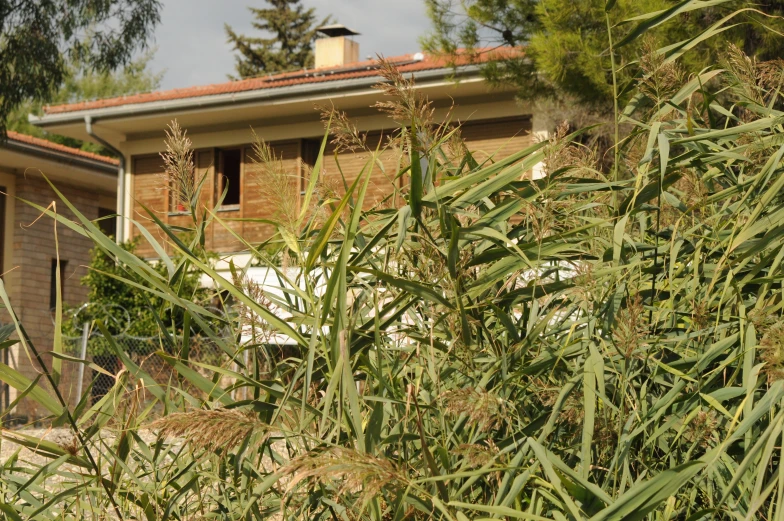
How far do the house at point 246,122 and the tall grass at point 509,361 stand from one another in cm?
1291

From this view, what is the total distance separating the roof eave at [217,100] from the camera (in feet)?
51.8

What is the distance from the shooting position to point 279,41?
47.4 metres

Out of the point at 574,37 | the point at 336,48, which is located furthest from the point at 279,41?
the point at 574,37

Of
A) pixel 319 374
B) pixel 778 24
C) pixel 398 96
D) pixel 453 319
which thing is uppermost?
pixel 778 24

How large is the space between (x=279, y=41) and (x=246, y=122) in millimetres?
30831

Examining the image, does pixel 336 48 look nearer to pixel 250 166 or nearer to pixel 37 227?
pixel 37 227

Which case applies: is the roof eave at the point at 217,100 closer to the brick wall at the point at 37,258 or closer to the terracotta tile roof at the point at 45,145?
the terracotta tile roof at the point at 45,145

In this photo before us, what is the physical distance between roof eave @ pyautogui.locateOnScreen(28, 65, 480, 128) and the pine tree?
26.9 meters

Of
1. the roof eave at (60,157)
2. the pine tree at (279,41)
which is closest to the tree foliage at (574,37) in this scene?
the roof eave at (60,157)

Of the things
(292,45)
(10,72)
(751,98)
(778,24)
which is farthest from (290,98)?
(292,45)

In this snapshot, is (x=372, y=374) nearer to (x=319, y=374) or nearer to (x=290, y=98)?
(x=319, y=374)

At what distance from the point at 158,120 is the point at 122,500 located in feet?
54.3

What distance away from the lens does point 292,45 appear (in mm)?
47031

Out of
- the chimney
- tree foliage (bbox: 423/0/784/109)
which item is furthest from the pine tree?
tree foliage (bbox: 423/0/784/109)
